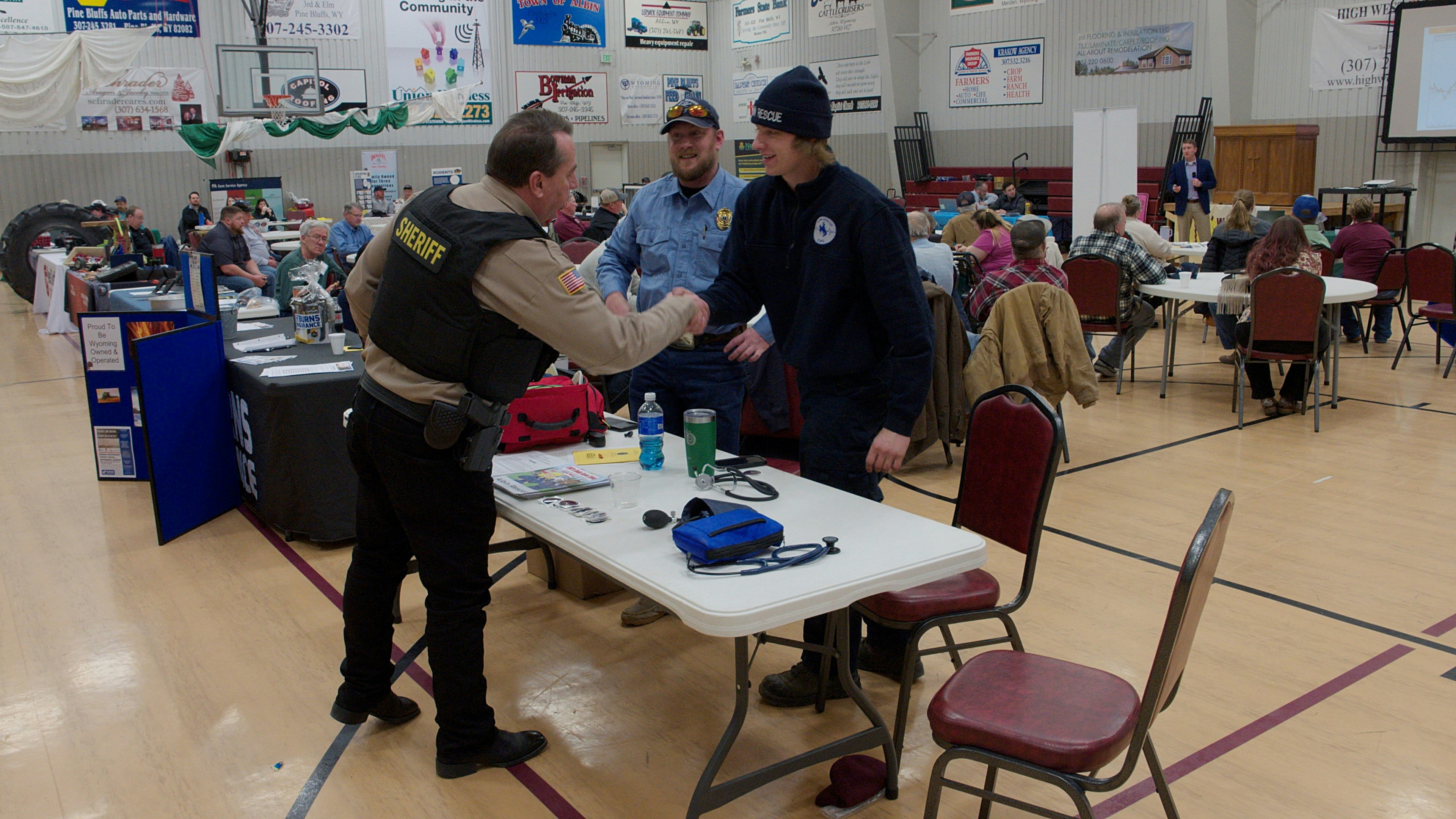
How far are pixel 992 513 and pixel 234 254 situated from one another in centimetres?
807

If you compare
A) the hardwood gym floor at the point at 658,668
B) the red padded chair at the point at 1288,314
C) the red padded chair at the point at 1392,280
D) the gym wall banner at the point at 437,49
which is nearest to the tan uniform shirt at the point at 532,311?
the hardwood gym floor at the point at 658,668

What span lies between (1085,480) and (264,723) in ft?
12.7

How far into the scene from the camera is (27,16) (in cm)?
1479

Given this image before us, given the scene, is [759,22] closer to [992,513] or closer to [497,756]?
[992,513]

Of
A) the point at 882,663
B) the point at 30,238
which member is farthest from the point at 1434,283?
the point at 30,238

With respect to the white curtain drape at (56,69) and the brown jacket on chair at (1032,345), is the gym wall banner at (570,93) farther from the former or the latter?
the brown jacket on chair at (1032,345)

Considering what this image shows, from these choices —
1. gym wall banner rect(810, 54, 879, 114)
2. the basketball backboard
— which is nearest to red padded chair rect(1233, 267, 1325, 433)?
the basketball backboard

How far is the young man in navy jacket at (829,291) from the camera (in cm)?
259

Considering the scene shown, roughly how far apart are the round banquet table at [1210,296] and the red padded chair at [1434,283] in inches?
22.6

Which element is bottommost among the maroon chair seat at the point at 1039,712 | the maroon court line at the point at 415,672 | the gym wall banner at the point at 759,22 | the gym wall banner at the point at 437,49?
the maroon court line at the point at 415,672

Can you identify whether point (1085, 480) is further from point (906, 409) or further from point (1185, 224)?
point (1185, 224)

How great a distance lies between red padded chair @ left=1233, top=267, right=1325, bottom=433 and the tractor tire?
12282 mm

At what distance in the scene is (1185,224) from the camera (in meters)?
12.8

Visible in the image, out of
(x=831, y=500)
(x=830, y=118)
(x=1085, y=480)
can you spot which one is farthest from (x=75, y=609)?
(x=1085, y=480)
